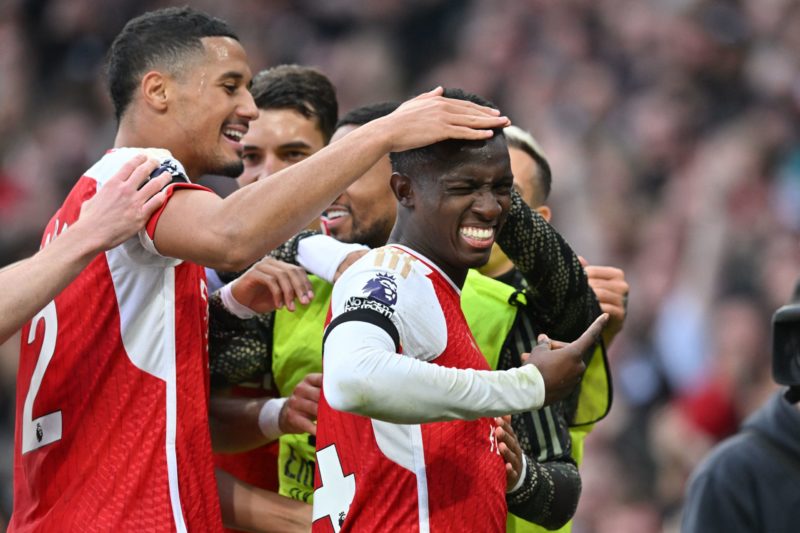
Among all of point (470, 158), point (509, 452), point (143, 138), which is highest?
point (143, 138)

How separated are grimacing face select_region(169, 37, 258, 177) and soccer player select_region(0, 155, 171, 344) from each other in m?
0.35

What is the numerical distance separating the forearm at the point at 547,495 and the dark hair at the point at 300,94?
1479 mm

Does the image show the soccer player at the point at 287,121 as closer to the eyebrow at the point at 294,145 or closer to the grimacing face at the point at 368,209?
the eyebrow at the point at 294,145

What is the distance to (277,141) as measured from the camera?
397 cm

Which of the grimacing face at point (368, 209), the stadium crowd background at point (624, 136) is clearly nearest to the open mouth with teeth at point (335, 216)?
the grimacing face at point (368, 209)

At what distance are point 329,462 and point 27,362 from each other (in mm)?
835

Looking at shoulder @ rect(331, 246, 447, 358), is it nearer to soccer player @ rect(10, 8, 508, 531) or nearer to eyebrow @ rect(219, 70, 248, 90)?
soccer player @ rect(10, 8, 508, 531)

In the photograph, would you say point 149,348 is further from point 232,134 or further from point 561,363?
point 561,363

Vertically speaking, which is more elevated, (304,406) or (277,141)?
(277,141)

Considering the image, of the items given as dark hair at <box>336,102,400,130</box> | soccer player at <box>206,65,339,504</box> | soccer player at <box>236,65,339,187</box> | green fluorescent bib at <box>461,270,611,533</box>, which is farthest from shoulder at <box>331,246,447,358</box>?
soccer player at <box>236,65,339,187</box>

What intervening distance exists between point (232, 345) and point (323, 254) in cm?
38

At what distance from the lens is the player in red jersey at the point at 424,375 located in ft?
8.11

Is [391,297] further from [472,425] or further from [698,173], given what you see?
[698,173]

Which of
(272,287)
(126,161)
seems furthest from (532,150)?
(126,161)
